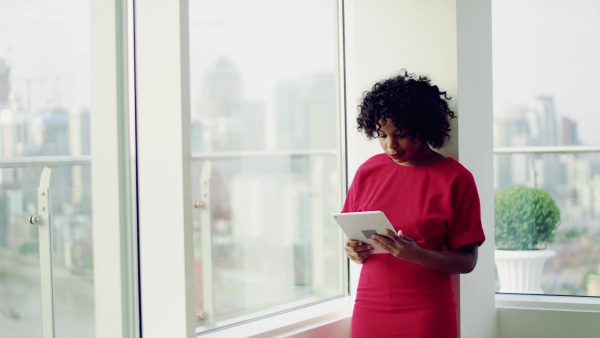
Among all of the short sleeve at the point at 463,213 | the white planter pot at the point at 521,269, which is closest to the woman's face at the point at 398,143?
the short sleeve at the point at 463,213

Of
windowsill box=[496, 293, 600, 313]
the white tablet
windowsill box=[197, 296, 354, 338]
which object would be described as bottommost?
windowsill box=[496, 293, 600, 313]

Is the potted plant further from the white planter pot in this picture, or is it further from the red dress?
the red dress

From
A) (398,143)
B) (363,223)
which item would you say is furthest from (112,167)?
(398,143)

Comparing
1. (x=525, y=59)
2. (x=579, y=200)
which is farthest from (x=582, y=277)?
(x=525, y=59)

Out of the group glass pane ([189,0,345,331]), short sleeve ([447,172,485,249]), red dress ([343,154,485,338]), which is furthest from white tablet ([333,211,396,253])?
glass pane ([189,0,345,331])

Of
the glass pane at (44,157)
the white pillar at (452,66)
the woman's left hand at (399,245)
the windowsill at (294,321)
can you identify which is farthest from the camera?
the white pillar at (452,66)

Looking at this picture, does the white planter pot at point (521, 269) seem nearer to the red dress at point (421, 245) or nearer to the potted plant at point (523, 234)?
the potted plant at point (523, 234)

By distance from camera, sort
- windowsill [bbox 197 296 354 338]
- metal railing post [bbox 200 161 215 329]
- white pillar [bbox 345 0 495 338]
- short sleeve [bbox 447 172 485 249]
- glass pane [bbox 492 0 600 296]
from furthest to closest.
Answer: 1. glass pane [bbox 492 0 600 296]
2. metal railing post [bbox 200 161 215 329]
3. white pillar [bbox 345 0 495 338]
4. windowsill [bbox 197 296 354 338]
5. short sleeve [bbox 447 172 485 249]

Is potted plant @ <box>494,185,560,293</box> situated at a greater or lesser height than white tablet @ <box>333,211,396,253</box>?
lesser

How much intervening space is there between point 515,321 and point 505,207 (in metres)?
0.60

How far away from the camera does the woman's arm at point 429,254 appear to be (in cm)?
261

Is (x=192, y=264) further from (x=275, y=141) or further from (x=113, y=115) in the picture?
(x=275, y=141)

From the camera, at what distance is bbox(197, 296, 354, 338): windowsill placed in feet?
10.0

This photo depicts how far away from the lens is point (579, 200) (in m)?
3.85
